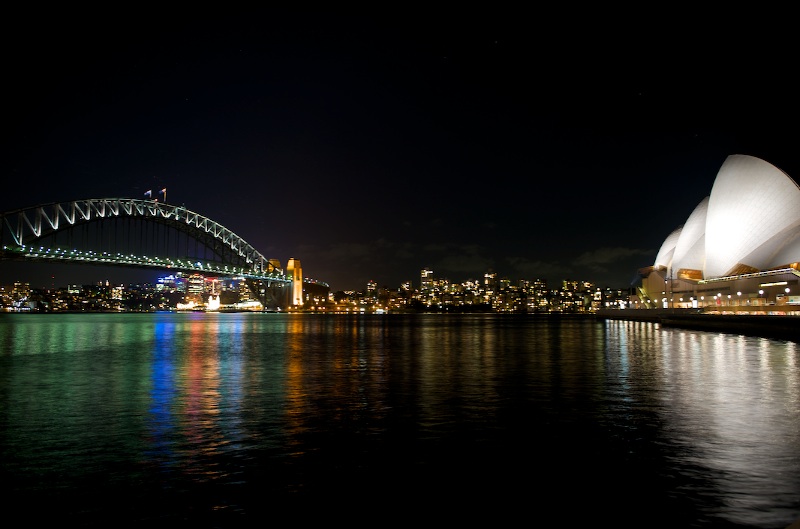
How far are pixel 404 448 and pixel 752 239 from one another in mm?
55898

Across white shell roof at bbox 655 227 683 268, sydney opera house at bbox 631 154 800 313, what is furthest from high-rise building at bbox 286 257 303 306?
sydney opera house at bbox 631 154 800 313

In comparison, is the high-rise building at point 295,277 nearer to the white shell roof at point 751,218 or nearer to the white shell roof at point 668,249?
the white shell roof at point 668,249

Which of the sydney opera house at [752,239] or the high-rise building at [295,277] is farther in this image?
the high-rise building at [295,277]

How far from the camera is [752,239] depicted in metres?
56.5

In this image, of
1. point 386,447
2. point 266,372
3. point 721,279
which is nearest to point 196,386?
point 266,372

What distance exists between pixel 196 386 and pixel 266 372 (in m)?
3.91

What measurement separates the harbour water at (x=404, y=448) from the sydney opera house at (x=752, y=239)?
37.8 meters

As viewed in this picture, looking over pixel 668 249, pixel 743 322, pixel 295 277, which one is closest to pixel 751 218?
pixel 743 322

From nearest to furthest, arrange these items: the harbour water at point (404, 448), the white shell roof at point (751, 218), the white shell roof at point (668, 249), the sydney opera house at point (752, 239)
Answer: the harbour water at point (404, 448) < the white shell roof at point (751, 218) < the sydney opera house at point (752, 239) < the white shell roof at point (668, 249)

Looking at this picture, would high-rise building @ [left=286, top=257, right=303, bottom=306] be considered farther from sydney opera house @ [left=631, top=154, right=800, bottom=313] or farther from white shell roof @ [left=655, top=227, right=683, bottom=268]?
sydney opera house @ [left=631, top=154, right=800, bottom=313]

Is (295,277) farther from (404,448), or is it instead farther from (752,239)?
(404,448)

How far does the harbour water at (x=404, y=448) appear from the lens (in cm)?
655

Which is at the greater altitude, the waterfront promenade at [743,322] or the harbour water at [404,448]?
the waterfront promenade at [743,322]

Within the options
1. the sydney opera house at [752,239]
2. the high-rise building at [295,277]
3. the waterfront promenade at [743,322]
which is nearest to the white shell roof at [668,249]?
the waterfront promenade at [743,322]
